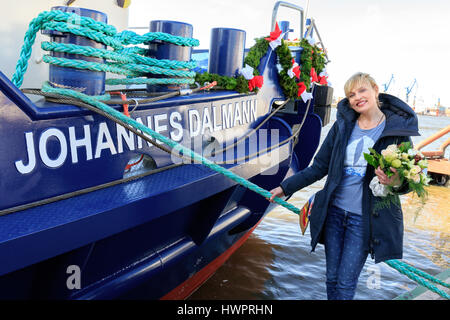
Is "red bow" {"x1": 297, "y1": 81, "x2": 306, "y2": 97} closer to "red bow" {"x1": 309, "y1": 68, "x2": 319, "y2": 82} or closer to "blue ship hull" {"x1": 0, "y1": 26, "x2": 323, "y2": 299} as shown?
"red bow" {"x1": 309, "y1": 68, "x2": 319, "y2": 82}

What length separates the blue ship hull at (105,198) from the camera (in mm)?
1843

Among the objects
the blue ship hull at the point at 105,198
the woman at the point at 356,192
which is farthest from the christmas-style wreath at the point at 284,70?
the woman at the point at 356,192

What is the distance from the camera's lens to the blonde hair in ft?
7.50

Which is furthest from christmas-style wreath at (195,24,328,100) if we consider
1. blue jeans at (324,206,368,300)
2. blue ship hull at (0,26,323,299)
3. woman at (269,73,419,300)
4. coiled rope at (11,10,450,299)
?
blue jeans at (324,206,368,300)

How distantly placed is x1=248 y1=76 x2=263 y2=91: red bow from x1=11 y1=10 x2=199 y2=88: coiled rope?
41.1 inches

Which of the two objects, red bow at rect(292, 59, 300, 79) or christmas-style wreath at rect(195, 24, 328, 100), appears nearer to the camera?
christmas-style wreath at rect(195, 24, 328, 100)

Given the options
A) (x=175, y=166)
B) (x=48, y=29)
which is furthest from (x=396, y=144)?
(x=48, y=29)

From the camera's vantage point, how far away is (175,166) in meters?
2.75

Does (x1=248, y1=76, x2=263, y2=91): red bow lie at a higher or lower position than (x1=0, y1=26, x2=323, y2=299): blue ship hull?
higher

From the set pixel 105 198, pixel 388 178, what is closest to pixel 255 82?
pixel 388 178

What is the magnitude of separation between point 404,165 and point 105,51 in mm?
1719

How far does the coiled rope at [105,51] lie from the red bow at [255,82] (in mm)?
1044

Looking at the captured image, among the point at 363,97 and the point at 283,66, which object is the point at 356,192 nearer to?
the point at 363,97

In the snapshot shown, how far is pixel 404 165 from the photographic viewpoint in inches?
77.1
